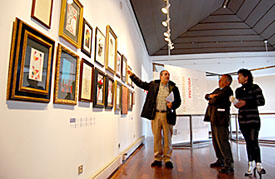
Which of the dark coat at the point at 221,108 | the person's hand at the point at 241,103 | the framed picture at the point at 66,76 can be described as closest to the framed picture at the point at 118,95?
the framed picture at the point at 66,76

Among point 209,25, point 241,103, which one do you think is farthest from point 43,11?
point 209,25

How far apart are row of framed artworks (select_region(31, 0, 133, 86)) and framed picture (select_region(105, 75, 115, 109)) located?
Answer: 0.14m

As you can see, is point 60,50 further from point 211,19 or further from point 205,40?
point 205,40

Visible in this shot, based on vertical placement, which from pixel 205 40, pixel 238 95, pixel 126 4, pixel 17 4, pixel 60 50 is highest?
pixel 205 40

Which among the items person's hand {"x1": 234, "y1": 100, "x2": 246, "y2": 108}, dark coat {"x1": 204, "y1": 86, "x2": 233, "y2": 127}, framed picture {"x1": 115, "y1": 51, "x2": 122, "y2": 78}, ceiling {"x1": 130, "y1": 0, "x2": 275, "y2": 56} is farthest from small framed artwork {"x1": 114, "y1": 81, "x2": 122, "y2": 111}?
ceiling {"x1": 130, "y1": 0, "x2": 275, "y2": 56}

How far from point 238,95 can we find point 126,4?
285cm

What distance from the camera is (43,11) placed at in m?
1.28

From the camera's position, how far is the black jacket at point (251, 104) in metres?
2.46

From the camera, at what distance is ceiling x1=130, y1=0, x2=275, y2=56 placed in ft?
17.5

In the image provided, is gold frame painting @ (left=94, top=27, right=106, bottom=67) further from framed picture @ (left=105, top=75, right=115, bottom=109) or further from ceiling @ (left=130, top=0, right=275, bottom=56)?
ceiling @ (left=130, top=0, right=275, bottom=56)

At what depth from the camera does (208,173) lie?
8.68 feet

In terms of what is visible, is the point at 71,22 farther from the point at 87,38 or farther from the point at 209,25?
the point at 209,25

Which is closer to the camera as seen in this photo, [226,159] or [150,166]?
[226,159]

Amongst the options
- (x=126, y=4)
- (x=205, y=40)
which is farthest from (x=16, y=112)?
(x=205, y=40)
